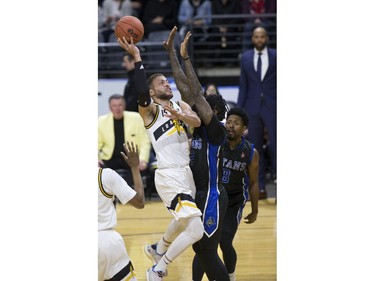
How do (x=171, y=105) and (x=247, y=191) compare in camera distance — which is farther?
(x=247, y=191)

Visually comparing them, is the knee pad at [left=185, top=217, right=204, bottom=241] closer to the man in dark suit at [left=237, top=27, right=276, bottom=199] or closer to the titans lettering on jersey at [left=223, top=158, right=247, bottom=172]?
the titans lettering on jersey at [left=223, top=158, right=247, bottom=172]

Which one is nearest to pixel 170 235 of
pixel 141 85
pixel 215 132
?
pixel 215 132

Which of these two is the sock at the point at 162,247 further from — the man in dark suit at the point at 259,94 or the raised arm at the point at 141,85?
the man in dark suit at the point at 259,94

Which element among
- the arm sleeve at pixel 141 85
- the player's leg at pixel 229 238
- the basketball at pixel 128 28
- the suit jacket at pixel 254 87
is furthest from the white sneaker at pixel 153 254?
the suit jacket at pixel 254 87

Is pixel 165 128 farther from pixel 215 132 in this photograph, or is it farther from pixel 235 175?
pixel 235 175

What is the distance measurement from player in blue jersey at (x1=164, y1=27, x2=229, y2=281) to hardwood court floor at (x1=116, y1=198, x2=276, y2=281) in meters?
1.40

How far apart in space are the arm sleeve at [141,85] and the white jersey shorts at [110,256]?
41.4 inches

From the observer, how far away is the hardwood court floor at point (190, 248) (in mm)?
7586

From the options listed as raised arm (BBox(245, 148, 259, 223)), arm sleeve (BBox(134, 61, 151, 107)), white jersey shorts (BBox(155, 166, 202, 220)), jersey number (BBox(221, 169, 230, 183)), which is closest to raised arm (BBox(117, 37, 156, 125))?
arm sleeve (BBox(134, 61, 151, 107))
